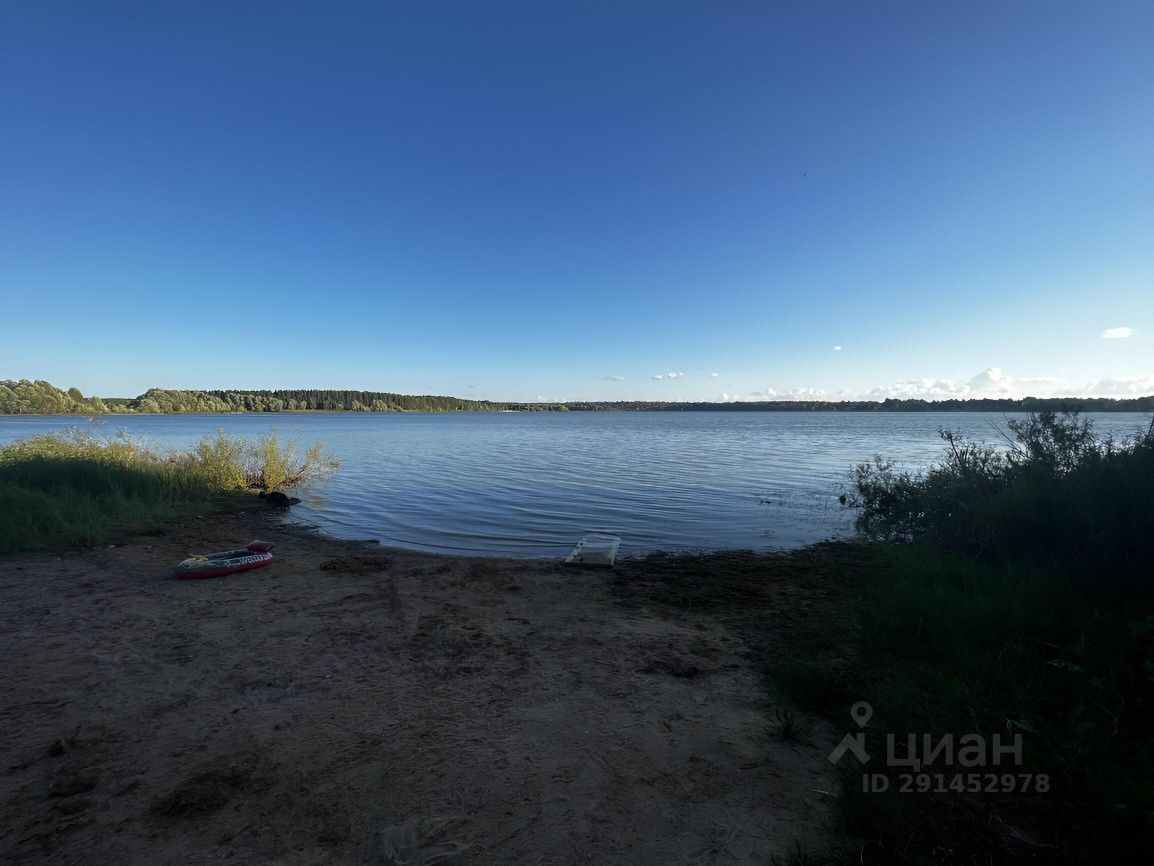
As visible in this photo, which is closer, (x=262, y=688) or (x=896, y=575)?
(x=262, y=688)

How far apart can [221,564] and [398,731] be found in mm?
6300

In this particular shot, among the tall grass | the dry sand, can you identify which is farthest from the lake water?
the dry sand

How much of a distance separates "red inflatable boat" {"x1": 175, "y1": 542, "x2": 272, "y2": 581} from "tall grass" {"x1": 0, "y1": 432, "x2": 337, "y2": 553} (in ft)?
12.1

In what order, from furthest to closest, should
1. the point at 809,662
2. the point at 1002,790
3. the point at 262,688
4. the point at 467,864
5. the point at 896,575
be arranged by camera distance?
the point at 896,575, the point at 809,662, the point at 262,688, the point at 1002,790, the point at 467,864

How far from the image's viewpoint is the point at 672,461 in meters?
27.5

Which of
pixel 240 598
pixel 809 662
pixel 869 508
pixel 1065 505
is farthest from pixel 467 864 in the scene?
pixel 869 508

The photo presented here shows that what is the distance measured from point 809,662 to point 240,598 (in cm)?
735

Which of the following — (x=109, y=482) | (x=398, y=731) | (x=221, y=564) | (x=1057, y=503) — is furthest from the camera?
(x=109, y=482)

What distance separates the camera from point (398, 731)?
4098 millimetres

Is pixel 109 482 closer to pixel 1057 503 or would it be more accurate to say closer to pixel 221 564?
pixel 221 564

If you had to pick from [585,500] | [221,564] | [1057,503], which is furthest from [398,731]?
[585,500]

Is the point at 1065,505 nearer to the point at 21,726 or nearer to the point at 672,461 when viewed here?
the point at 21,726

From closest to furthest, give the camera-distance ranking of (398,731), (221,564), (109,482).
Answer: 1. (398,731)
2. (221,564)
3. (109,482)

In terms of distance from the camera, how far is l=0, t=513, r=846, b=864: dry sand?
302cm
